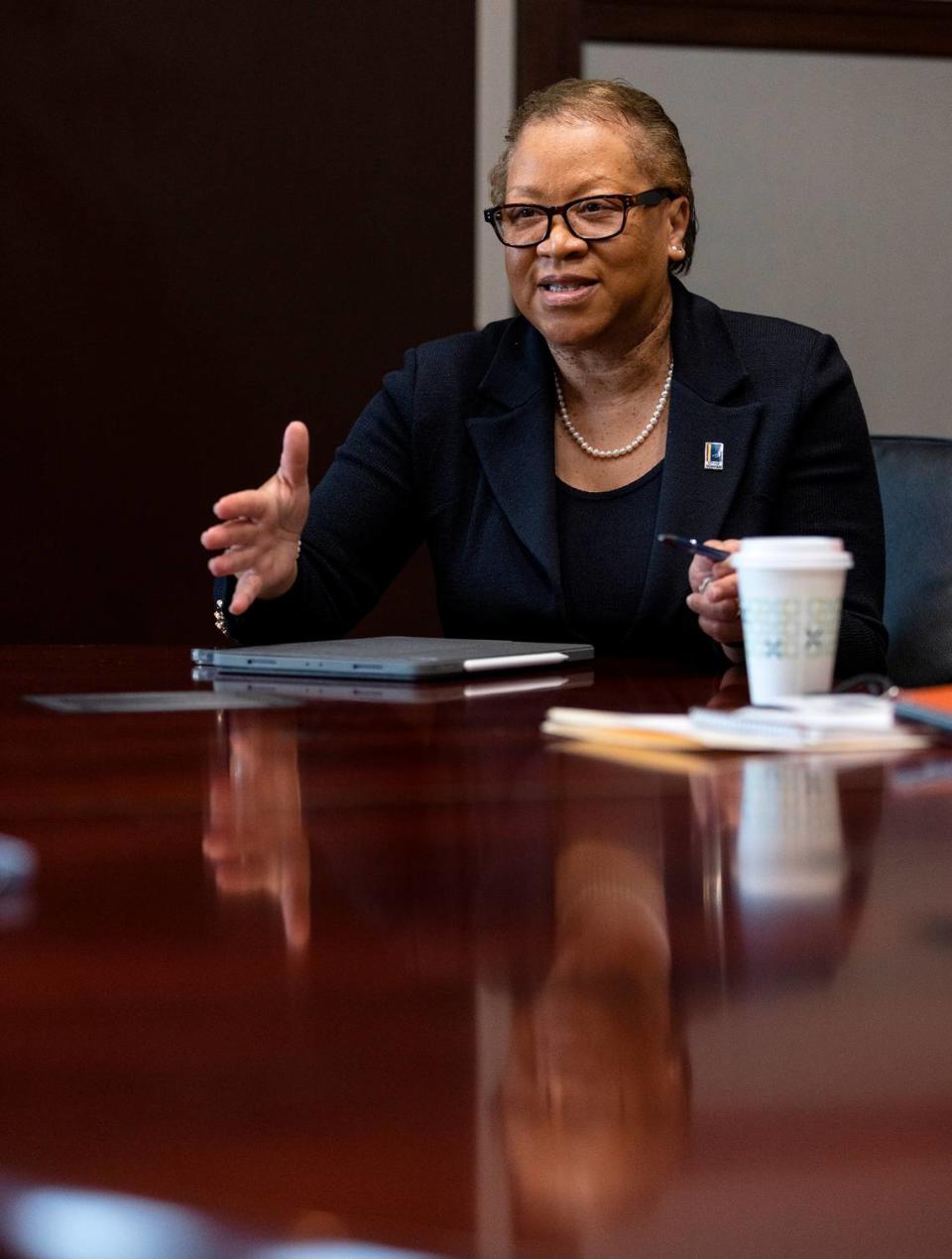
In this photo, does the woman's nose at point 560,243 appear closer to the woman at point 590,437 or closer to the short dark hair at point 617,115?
the woman at point 590,437

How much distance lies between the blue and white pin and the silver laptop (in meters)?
0.47

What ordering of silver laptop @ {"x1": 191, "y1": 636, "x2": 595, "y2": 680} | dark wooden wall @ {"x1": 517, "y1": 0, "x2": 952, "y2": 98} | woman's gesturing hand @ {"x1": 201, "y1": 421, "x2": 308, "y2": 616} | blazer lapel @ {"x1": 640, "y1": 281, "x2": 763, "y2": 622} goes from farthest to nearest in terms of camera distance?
dark wooden wall @ {"x1": 517, "y1": 0, "x2": 952, "y2": 98} → blazer lapel @ {"x1": 640, "y1": 281, "x2": 763, "y2": 622} → woman's gesturing hand @ {"x1": 201, "y1": 421, "x2": 308, "y2": 616} → silver laptop @ {"x1": 191, "y1": 636, "x2": 595, "y2": 680}

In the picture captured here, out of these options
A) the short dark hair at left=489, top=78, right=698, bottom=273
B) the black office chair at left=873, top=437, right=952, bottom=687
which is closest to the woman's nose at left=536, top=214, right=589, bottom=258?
the short dark hair at left=489, top=78, right=698, bottom=273

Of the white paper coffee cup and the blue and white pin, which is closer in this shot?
the white paper coffee cup

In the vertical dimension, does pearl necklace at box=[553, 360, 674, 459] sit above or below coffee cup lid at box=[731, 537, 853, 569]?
above

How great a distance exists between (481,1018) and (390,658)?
91 centimetres

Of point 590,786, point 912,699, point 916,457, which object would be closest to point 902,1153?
point 590,786

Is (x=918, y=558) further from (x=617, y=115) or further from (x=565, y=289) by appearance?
(x=617, y=115)

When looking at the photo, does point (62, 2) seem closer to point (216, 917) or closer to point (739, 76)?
point (739, 76)

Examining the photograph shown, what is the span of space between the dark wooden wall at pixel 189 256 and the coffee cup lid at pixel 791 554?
269 centimetres

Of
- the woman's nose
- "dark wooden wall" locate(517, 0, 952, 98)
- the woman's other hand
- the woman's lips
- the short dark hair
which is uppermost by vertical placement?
"dark wooden wall" locate(517, 0, 952, 98)

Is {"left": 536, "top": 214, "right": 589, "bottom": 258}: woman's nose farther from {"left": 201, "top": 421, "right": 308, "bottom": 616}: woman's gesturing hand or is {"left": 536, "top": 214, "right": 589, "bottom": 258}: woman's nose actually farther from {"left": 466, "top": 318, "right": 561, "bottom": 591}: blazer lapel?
{"left": 201, "top": 421, "right": 308, "bottom": 616}: woman's gesturing hand

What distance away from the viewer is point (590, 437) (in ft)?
6.73

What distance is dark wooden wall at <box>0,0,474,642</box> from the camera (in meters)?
3.50
